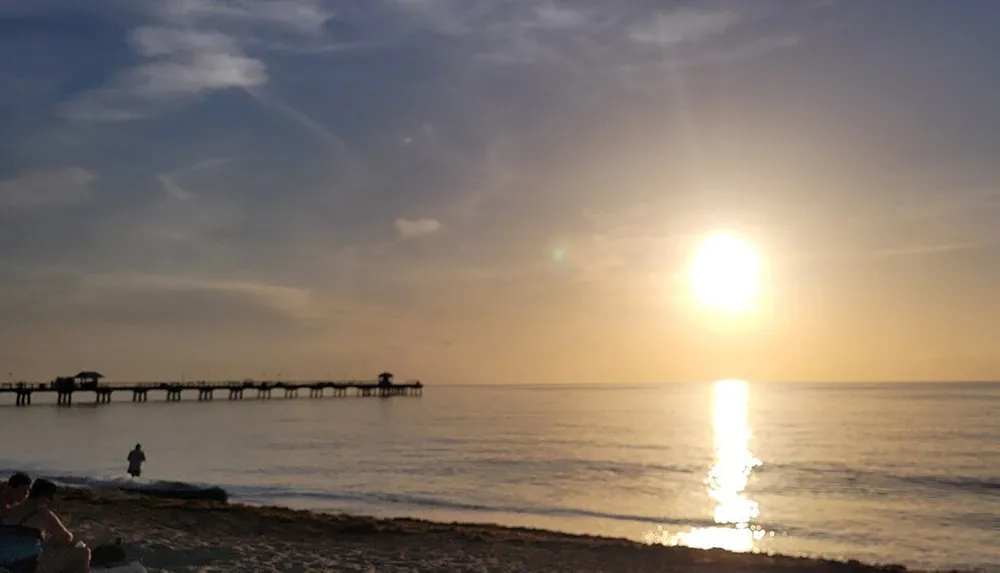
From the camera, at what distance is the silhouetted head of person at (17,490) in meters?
7.93

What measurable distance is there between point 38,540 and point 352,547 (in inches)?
259

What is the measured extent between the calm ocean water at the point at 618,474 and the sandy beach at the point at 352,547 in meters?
4.77

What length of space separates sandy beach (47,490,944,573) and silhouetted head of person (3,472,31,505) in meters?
3.41

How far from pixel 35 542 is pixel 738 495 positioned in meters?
25.9

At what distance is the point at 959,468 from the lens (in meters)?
38.9

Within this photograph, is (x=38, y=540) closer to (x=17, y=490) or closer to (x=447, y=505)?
(x=17, y=490)

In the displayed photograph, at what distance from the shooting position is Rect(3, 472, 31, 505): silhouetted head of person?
7.93 metres

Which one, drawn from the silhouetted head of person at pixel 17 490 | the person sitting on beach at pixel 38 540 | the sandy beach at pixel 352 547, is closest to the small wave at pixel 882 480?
the sandy beach at pixel 352 547

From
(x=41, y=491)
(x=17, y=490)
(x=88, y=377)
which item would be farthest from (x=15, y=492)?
(x=88, y=377)

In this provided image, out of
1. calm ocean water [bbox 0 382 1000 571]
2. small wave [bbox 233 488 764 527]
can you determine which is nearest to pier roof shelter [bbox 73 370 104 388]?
calm ocean water [bbox 0 382 1000 571]

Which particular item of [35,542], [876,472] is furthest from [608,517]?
[876,472]

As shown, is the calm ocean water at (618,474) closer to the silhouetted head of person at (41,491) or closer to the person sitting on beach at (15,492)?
the person sitting on beach at (15,492)

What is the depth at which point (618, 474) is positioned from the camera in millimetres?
34875

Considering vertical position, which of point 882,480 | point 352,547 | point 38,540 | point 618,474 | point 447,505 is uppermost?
point 38,540
